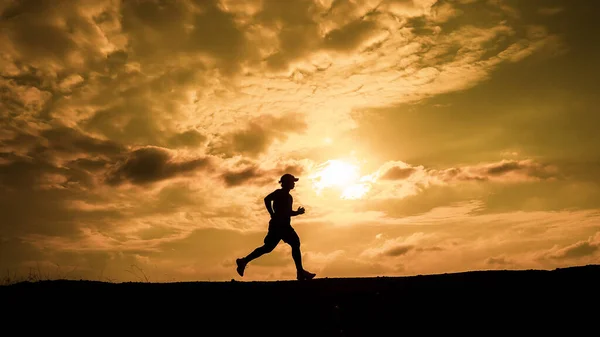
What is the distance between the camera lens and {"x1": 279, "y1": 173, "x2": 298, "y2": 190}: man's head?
11.4m

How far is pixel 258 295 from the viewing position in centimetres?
845

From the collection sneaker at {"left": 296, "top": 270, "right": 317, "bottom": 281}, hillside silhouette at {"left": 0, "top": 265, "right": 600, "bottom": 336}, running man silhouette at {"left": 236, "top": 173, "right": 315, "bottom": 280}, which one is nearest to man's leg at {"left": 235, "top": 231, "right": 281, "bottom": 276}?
running man silhouette at {"left": 236, "top": 173, "right": 315, "bottom": 280}

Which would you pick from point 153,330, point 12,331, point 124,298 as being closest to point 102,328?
point 153,330

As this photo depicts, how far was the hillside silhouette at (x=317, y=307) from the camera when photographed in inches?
253

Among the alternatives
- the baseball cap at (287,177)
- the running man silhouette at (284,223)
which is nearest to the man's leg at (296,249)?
the running man silhouette at (284,223)

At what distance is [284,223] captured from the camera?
444 inches

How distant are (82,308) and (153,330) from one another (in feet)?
5.25

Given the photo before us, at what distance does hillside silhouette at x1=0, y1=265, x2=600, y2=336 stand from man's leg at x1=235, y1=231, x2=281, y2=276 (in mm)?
1773

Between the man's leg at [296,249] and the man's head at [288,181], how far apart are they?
0.96 meters

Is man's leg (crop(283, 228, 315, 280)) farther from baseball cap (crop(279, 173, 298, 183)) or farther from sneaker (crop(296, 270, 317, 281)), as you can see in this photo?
baseball cap (crop(279, 173, 298, 183))

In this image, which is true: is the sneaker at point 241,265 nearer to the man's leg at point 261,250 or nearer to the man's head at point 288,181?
the man's leg at point 261,250

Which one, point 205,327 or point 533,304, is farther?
point 533,304

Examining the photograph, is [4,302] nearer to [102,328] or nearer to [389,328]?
[102,328]

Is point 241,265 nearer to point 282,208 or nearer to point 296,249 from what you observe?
point 296,249
